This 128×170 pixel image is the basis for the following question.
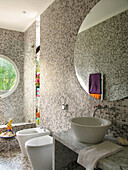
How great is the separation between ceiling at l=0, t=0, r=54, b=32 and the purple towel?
69.2 inches

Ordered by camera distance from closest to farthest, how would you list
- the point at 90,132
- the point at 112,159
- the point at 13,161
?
the point at 112,159 < the point at 90,132 < the point at 13,161

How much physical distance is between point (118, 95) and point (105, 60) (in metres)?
0.40

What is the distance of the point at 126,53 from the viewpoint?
56.3 inches

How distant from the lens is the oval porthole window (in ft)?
13.1

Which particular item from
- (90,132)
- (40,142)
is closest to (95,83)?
(90,132)

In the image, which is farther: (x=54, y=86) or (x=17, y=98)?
(x=17, y=98)

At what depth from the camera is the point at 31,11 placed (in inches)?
123

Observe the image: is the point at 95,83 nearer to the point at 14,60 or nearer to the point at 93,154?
the point at 93,154

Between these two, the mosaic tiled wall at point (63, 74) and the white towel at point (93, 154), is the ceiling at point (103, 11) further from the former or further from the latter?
the white towel at point (93, 154)

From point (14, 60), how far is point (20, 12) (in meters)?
1.33

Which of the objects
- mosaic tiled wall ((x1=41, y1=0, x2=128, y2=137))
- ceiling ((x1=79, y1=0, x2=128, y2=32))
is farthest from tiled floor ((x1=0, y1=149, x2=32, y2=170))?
ceiling ((x1=79, y1=0, x2=128, y2=32))

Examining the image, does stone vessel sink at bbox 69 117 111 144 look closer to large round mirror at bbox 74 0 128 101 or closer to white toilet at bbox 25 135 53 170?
large round mirror at bbox 74 0 128 101

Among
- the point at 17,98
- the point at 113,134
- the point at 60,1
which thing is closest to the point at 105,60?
the point at 113,134

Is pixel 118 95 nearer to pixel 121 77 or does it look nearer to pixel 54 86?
pixel 121 77
